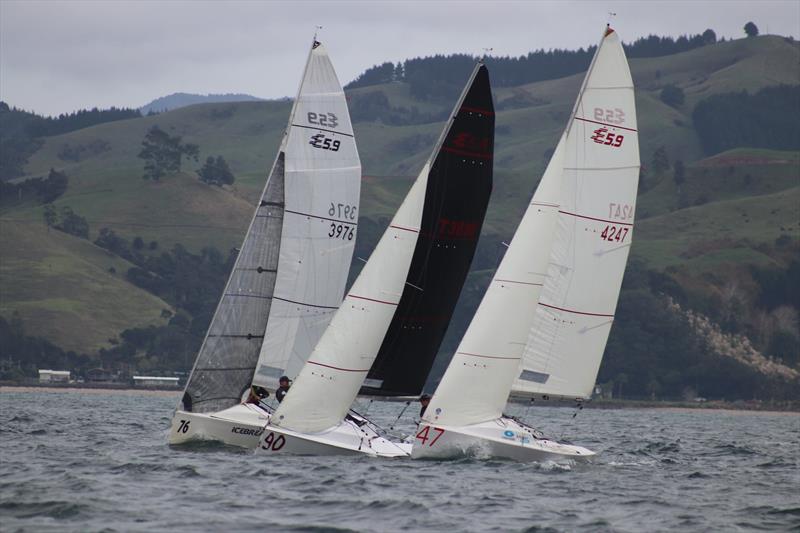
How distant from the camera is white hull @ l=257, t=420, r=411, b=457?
34094mm

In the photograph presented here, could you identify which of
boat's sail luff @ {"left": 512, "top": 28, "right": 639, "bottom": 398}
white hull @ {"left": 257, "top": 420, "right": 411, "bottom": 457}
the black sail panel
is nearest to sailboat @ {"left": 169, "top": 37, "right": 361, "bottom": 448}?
white hull @ {"left": 257, "top": 420, "right": 411, "bottom": 457}

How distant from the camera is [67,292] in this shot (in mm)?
164750

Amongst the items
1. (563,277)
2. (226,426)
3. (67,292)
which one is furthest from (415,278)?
(67,292)

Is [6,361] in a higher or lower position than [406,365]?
lower

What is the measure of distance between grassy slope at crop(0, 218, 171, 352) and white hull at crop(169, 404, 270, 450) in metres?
120

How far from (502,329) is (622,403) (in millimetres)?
116419

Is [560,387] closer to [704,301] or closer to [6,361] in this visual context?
[6,361]

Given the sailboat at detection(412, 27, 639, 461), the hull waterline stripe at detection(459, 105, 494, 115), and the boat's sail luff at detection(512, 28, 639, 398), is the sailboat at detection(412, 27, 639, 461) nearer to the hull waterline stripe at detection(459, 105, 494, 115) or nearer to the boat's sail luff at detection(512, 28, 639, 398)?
the boat's sail luff at detection(512, 28, 639, 398)

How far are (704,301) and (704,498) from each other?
14933cm

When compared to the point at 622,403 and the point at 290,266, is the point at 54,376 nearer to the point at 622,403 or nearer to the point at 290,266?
the point at 622,403

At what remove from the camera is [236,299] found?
121 ft

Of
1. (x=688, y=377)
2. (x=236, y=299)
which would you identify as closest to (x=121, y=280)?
(x=688, y=377)

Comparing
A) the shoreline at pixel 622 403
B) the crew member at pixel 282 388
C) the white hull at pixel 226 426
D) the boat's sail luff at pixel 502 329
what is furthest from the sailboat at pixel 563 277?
the shoreline at pixel 622 403

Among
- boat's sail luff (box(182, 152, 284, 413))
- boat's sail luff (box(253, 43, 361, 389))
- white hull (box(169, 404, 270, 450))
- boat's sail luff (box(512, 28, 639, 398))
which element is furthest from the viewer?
boat's sail luff (box(253, 43, 361, 389))
